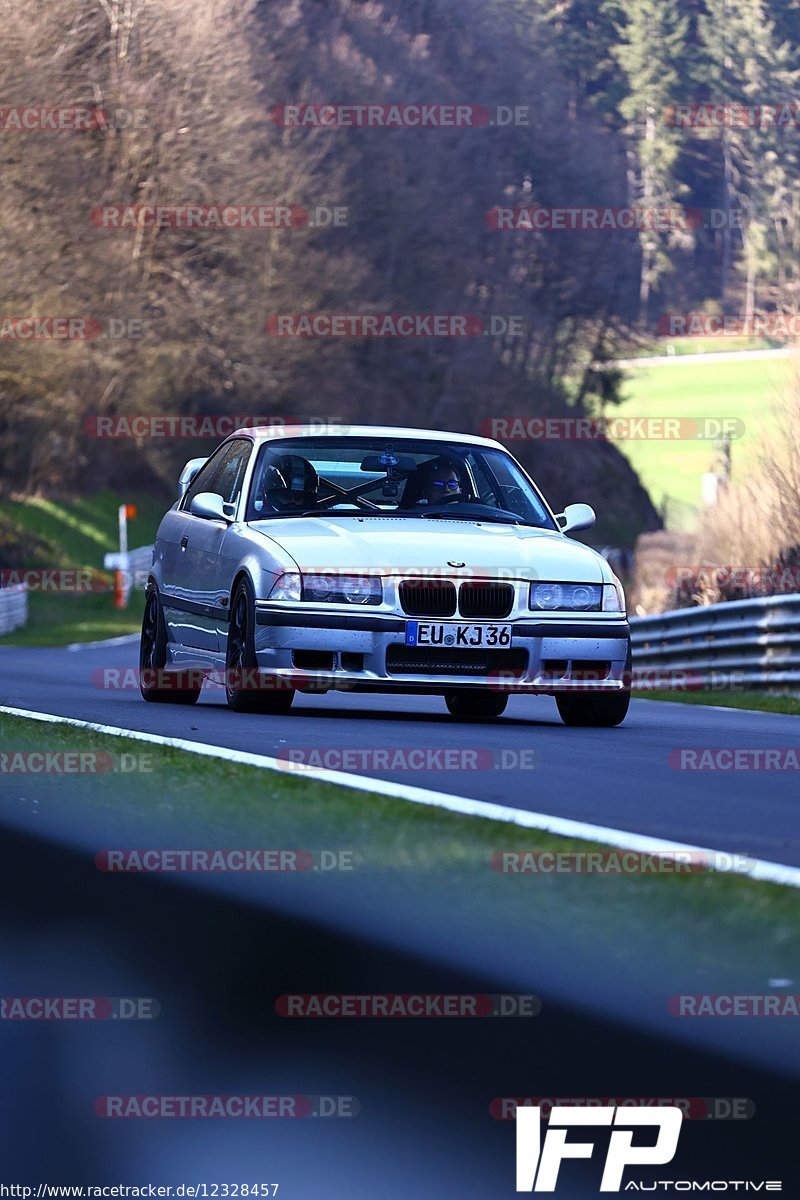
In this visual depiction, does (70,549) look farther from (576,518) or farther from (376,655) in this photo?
(376,655)

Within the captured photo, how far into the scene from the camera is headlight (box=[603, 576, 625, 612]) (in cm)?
1218

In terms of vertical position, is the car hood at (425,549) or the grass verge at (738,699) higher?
the car hood at (425,549)

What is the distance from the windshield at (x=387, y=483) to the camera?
1281 cm

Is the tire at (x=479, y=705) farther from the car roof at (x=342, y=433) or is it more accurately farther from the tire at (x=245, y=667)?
the tire at (x=245, y=667)

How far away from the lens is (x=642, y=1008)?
3.86m

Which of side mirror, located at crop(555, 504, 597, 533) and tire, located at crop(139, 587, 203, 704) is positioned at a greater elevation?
side mirror, located at crop(555, 504, 597, 533)

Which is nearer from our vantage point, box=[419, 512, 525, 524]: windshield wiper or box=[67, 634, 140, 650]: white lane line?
box=[419, 512, 525, 524]: windshield wiper

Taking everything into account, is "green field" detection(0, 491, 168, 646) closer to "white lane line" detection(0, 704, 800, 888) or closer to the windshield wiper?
the windshield wiper

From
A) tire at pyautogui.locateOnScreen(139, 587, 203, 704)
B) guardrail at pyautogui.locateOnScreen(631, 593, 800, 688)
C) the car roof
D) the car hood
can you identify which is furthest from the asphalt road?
guardrail at pyautogui.locateOnScreen(631, 593, 800, 688)

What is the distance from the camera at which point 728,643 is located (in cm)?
2145

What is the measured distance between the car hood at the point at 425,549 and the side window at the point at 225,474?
0.81 meters

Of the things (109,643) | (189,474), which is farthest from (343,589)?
(109,643)

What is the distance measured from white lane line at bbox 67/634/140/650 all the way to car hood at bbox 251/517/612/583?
22851 millimetres

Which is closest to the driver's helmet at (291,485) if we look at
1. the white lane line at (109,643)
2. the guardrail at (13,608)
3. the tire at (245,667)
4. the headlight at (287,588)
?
the tire at (245,667)
